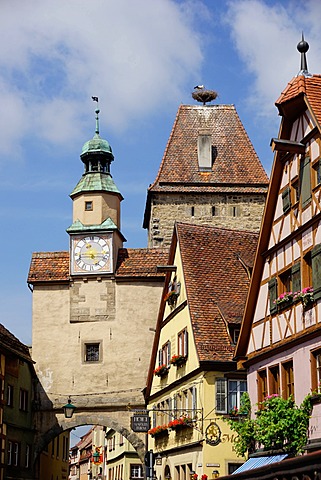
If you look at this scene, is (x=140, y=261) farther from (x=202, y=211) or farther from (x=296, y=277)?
(x=296, y=277)

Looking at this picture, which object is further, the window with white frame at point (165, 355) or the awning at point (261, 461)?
the window with white frame at point (165, 355)

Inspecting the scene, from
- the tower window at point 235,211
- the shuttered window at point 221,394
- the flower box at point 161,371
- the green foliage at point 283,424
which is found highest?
the tower window at point 235,211

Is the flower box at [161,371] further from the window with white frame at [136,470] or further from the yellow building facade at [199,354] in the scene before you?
the window with white frame at [136,470]

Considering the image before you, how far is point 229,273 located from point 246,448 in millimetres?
8679

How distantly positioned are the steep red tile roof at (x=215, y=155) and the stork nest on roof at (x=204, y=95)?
47 cm

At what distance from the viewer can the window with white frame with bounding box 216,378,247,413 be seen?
22.8m

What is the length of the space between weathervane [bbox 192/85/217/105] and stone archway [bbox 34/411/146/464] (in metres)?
21.6

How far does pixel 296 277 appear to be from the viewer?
1730cm

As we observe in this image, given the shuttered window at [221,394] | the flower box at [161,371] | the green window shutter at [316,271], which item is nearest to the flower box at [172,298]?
the flower box at [161,371]

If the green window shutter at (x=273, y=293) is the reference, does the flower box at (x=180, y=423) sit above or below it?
below

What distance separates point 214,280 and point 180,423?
4.26m

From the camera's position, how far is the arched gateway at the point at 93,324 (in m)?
34.2

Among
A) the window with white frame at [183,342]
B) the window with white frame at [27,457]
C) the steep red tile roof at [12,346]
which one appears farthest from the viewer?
the window with white frame at [27,457]

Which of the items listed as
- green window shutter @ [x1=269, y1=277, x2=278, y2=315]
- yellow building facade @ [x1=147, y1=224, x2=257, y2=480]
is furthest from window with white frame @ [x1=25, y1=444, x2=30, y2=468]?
green window shutter @ [x1=269, y1=277, x2=278, y2=315]
